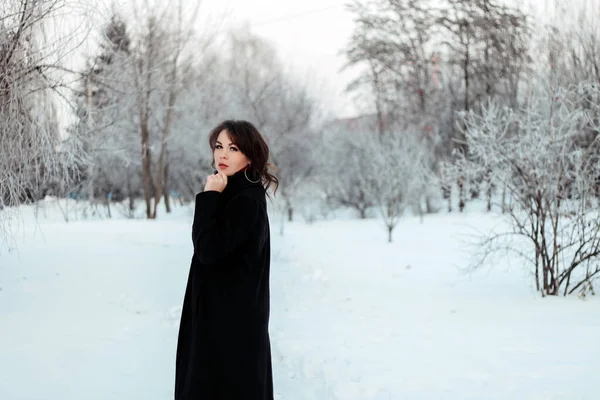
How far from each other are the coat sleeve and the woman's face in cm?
14

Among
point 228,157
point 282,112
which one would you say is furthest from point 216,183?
point 282,112

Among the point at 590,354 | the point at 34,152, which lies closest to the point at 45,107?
the point at 34,152

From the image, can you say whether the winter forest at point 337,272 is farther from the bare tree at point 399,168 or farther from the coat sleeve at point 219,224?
the bare tree at point 399,168

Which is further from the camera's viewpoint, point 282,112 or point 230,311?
point 282,112

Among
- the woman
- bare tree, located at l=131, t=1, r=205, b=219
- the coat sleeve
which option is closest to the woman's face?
the woman

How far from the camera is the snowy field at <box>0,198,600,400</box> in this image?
3.77 m

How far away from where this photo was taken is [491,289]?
7684 millimetres

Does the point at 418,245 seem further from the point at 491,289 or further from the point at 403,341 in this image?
the point at 403,341

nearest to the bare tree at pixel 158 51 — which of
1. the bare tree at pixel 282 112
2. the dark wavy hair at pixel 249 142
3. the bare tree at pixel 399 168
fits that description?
the bare tree at pixel 282 112

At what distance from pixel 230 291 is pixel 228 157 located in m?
0.51

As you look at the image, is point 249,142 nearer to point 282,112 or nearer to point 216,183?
point 216,183

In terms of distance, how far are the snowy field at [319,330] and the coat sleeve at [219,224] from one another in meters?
1.85

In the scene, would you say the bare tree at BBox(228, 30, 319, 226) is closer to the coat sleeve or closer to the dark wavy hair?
the dark wavy hair

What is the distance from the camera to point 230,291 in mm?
2203
